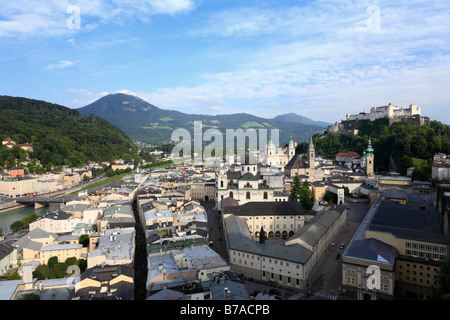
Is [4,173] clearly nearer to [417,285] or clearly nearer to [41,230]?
[41,230]

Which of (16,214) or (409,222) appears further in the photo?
(16,214)

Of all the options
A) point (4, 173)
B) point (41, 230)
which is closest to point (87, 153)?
point (4, 173)

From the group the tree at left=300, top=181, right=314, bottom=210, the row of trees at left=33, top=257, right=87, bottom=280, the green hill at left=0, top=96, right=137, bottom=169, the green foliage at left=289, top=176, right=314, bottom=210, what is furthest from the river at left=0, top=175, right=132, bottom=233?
the tree at left=300, top=181, right=314, bottom=210

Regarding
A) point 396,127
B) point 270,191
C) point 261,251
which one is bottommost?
point 261,251

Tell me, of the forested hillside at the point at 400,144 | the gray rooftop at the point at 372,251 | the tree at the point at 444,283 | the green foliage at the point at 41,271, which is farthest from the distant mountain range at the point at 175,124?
the tree at the point at 444,283

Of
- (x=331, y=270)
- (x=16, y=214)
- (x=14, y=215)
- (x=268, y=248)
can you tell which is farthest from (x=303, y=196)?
(x=16, y=214)

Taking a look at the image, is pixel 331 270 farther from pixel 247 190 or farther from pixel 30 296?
pixel 30 296
